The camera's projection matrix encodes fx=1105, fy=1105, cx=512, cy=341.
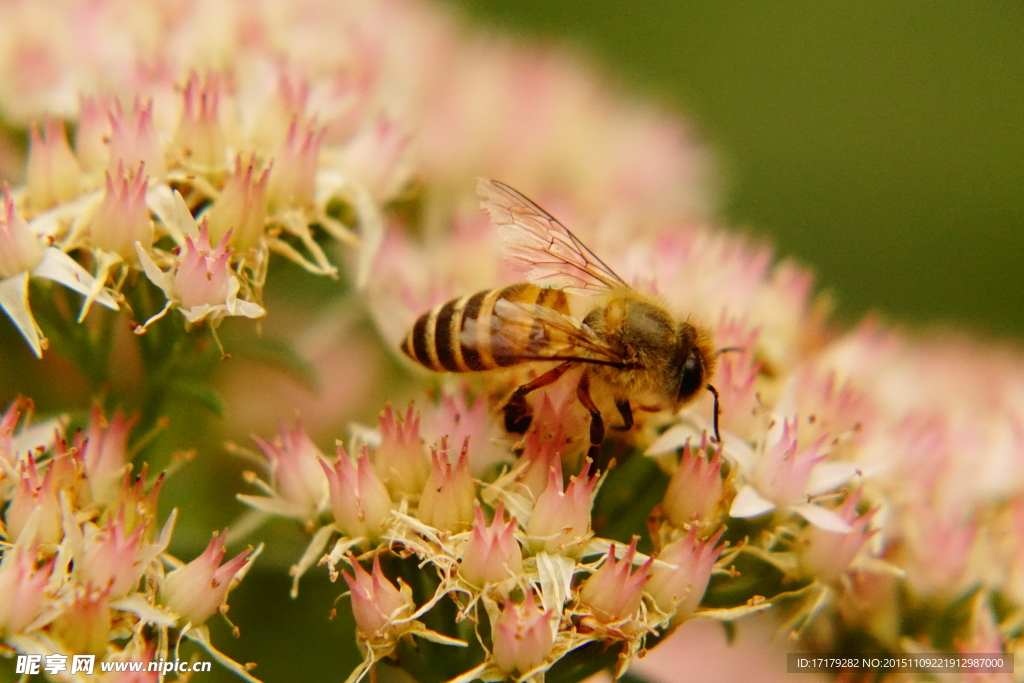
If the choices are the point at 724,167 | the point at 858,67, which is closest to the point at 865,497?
the point at 724,167

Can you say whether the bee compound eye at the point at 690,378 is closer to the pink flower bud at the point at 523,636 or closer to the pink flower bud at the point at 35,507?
the pink flower bud at the point at 523,636

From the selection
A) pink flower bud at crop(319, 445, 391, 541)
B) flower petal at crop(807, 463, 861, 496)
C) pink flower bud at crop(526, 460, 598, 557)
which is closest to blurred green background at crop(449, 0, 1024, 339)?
flower petal at crop(807, 463, 861, 496)

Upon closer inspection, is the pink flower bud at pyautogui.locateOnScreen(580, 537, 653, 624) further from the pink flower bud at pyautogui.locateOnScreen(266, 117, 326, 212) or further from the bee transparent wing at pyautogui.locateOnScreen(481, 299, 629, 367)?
the pink flower bud at pyautogui.locateOnScreen(266, 117, 326, 212)

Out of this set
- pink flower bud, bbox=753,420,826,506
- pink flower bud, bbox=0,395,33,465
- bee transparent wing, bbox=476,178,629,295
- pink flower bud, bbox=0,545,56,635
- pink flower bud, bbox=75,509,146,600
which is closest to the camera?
pink flower bud, bbox=0,545,56,635

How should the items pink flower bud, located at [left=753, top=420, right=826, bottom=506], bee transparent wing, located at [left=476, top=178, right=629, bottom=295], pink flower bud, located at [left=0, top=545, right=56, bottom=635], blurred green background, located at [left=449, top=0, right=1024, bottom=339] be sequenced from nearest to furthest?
pink flower bud, located at [left=0, top=545, right=56, bottom=635] < pink flower bud, located at [left=753, top=420, right=826, bottom=506] < bee transparent wing, located at [left=476, top=178, right=629, bottom=295] < blurred green background, located at [left=449, top=0, right=1024, bottom=339]

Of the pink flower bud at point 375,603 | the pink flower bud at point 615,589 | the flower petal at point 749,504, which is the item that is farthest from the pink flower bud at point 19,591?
the flower petal at point 749,504

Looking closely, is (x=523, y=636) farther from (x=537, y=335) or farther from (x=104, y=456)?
(x=104, y=456)
